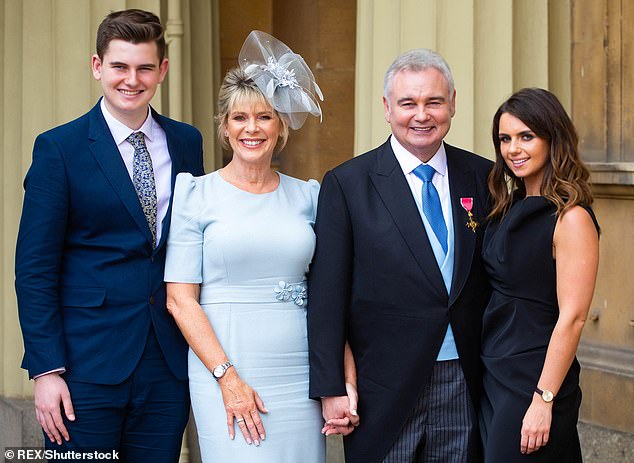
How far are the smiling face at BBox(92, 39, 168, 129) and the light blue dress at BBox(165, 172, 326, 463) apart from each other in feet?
1.12

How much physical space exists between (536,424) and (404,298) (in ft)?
1.91

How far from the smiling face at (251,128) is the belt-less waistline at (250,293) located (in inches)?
16.8

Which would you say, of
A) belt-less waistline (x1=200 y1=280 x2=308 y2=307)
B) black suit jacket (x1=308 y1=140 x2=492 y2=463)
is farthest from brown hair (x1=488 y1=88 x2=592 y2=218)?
belt-less waistline (x1=200 y1=280 x2=308 y2=307)

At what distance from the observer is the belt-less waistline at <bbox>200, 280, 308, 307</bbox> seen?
3678 millimetres

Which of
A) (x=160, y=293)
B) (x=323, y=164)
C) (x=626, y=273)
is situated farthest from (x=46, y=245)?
→ (x=323, y=164)

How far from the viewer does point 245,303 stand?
3.68 m

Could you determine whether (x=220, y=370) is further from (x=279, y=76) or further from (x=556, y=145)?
(x=556, y=145)

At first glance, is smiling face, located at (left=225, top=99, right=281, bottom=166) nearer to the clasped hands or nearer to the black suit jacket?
the black suit jacket

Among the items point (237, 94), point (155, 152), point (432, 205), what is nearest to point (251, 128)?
point (237, 94)

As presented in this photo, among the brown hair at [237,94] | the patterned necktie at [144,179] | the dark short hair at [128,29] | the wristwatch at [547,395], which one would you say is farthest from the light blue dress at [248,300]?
the wristwatch at [547,395]

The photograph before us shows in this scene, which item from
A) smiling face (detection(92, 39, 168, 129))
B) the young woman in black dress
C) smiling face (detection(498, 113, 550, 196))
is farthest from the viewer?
smiling face (detection(92, 39, 168, 129))

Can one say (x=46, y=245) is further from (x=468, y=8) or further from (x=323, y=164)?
(x=323, y=164)

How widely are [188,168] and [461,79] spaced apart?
2.04 m

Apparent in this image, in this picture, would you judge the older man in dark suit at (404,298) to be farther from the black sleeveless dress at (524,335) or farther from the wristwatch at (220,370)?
the wristwatch at (220,370)
